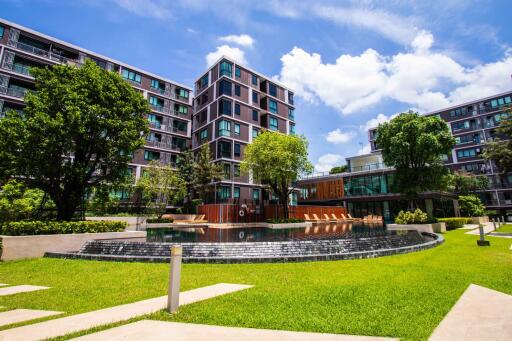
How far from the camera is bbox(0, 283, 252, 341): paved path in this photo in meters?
3.79

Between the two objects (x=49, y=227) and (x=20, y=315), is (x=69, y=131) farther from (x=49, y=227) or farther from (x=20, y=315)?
(x=20, y=315)

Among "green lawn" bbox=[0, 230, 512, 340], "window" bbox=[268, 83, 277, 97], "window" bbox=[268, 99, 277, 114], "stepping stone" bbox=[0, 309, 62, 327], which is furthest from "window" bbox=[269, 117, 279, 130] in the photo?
"stepping stone" bbox=[0, 309, 62, 327]

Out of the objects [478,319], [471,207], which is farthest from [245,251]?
[471,207]

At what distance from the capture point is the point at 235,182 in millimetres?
35656

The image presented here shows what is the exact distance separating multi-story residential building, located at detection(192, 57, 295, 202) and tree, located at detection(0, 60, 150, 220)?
65.1 feet

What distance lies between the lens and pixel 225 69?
126 feet

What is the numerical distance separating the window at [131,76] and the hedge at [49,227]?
103 feet

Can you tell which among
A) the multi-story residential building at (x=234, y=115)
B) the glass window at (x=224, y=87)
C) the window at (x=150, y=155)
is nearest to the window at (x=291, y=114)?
the multi-story residential building at (x=234, y=115)

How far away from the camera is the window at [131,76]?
38.7 meters

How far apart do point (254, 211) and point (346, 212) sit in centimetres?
1749

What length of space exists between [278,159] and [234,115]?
14822 millimetres

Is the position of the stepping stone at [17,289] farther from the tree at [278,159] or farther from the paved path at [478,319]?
the tree at [278,159]

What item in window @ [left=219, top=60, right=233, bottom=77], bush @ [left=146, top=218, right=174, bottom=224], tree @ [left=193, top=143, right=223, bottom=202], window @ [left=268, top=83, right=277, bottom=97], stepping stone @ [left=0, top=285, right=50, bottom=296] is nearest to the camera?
stepping stone @ [left=0, top=285, right=50, bottom=296]

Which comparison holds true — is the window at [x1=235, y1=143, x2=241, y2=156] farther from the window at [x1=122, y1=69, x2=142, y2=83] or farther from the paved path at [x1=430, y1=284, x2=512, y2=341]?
the paved path at [x1=430, y1=284, x2=512, y2=341]
